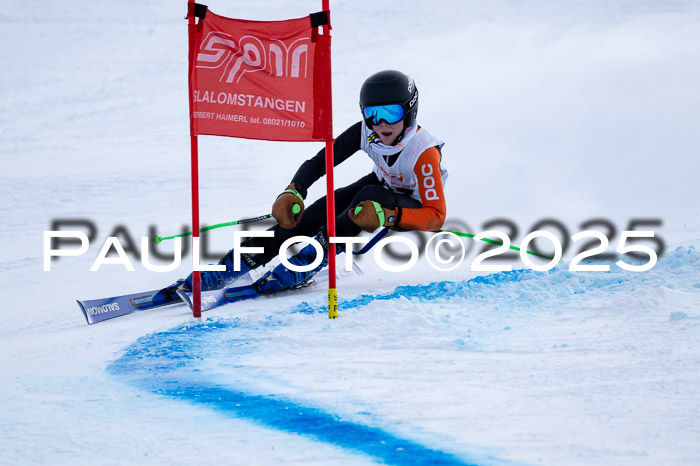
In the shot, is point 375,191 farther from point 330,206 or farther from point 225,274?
point 225,274

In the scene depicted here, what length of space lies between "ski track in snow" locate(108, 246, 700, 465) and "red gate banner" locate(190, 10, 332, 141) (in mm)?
991

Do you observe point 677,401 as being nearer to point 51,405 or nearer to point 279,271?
point 51,405

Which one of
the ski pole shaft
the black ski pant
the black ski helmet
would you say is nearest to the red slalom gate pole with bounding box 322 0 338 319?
the black ski helmet

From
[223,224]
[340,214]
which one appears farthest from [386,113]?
[223,224]

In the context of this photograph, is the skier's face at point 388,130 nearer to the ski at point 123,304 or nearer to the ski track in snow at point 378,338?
the ski track in snow at point 378,338

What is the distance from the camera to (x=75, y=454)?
8.00 ft

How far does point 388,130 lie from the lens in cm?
454

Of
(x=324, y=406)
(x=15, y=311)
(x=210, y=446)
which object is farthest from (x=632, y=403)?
(x=15, y=311)

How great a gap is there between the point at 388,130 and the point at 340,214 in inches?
24.0

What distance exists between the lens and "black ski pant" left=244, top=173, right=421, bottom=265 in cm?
470

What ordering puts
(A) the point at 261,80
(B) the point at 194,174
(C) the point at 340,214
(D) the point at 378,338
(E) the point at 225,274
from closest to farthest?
1. (D) the point at 378,338
2. (A) the point at 261,80
3. (B) the point at 194,174
4. (C) the point at 340,214
5. (E) the point at 225,274

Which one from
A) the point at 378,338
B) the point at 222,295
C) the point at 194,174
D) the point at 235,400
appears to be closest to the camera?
the point at 235,400

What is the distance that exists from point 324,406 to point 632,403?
3.43 ft

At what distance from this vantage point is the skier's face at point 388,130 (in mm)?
4512
